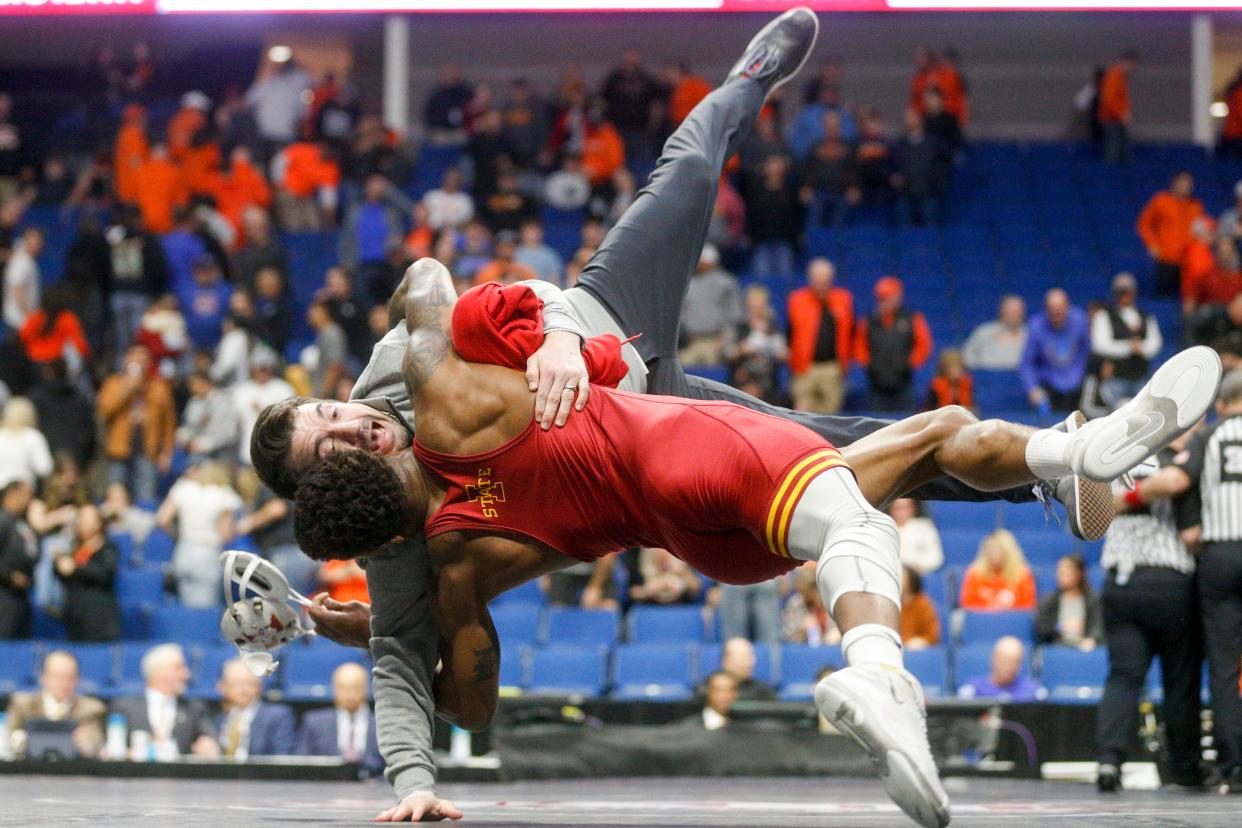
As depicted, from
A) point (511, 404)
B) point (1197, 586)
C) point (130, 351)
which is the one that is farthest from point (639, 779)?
point (130, 351)

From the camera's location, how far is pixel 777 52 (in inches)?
197

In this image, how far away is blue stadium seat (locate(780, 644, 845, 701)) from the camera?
7.88 meters

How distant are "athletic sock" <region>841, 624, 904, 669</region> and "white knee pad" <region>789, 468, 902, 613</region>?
8 cm

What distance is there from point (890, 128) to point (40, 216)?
7858mm

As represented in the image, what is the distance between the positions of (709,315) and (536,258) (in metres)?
1.24

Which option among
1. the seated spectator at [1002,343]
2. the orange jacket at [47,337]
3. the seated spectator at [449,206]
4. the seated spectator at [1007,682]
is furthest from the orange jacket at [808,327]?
the orange jacket at [47,337]

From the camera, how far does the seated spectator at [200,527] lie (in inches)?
368

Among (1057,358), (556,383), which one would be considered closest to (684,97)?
(1057,358)

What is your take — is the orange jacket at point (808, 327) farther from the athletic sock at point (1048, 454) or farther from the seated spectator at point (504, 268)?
the athletic sock at point (1048, 454)

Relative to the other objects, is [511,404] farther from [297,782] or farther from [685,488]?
[297,782]

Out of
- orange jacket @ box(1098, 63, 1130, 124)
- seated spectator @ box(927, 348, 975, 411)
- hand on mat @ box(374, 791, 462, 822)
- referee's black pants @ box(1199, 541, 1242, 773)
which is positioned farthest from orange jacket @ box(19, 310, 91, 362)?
orange jacket @ box(1098, 63, 1130, 124)

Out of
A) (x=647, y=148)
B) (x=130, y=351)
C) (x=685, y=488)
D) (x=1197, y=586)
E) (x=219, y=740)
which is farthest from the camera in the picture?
(x=647, y=148)

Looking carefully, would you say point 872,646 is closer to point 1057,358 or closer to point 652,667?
point 652,667

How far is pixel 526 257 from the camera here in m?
10.9
